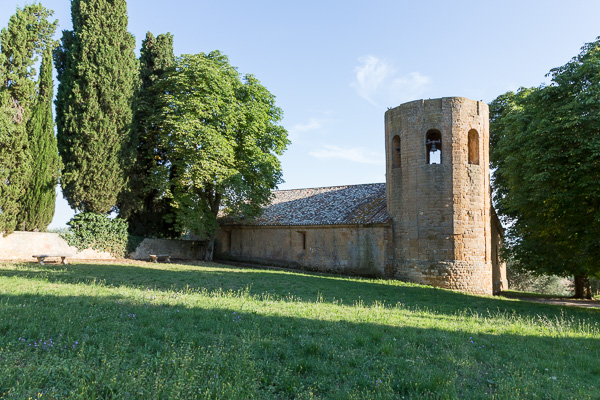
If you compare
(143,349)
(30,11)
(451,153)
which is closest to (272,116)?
(451,153)

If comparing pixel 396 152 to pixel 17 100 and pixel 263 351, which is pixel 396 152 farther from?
pixel 17 100

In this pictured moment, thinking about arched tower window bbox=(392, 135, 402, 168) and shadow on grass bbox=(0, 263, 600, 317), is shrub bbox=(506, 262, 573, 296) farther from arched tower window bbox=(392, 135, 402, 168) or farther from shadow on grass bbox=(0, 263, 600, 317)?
shadow on grass bbox=(0, 263, 600, 317)

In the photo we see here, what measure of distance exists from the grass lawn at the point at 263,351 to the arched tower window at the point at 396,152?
11.9 meters

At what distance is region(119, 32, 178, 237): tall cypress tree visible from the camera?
22.7m

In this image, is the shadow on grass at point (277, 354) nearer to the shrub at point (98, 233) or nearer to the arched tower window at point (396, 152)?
the arched tower window at point (396, 152)

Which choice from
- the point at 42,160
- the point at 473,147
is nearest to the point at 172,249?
the point at 42,160

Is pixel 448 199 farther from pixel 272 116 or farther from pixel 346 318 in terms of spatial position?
pixel 272 116

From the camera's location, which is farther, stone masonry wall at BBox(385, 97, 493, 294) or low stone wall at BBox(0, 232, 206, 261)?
low stone wall at BBox(0, 232, 206, 261)

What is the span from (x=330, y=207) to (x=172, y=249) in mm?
11791

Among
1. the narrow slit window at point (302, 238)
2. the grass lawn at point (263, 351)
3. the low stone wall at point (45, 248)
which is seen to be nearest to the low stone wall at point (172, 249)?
the low stone wall at point (45, 248)

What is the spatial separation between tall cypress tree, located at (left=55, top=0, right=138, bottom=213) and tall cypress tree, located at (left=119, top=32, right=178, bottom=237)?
1.29m

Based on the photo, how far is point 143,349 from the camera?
521cm

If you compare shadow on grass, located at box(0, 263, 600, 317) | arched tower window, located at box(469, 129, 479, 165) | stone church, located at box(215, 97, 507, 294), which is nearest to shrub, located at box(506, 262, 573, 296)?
stone church, located at box(215, 97, 507, 294)

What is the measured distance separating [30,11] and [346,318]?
2286 centimetres
